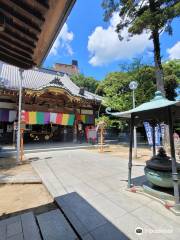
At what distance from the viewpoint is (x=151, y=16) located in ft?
29.2

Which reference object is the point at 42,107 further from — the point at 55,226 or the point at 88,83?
the point at 88,83

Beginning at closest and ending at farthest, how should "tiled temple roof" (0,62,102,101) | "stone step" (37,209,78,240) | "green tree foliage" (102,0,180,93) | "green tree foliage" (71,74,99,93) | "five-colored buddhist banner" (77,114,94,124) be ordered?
"stone step" (37,209,78,240) < "green tree foliage" (102,0,180,93) < "tiled temple roof" (0,62,102,101) < "five-colored buddhist banner" (77,114,94,124) < "green tree foliage" (71,74,99,93)

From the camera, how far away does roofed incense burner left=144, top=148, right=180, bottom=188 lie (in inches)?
131

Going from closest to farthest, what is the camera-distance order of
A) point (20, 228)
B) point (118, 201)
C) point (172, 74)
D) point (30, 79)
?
point (20, 228) < point (118, 201) < point (30, 79) < point (172, 74)

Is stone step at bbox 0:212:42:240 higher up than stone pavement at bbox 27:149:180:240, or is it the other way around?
stone pavement at bbox 27:149:180:240

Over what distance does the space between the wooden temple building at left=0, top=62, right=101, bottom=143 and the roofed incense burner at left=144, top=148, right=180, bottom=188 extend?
7.46 m

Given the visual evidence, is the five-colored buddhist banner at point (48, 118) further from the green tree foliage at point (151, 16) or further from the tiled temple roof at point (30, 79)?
the green tree foliage at point (151, 16)

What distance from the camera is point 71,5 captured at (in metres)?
1.42

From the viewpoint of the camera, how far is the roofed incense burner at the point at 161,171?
334 cm

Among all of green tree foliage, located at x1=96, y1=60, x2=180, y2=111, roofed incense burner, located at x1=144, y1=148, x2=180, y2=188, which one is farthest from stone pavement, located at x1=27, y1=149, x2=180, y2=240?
green tree foliage, located at x1=96, y1=60, x2=180, y2=111

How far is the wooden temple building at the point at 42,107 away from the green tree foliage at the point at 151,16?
18.4 feet

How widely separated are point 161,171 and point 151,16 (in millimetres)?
8719

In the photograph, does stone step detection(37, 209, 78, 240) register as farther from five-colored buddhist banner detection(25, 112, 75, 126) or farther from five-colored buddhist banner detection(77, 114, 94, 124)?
five-colored buddhist banner detection(77, 114, 94, 124)

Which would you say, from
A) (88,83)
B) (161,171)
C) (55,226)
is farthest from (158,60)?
(88,83)
